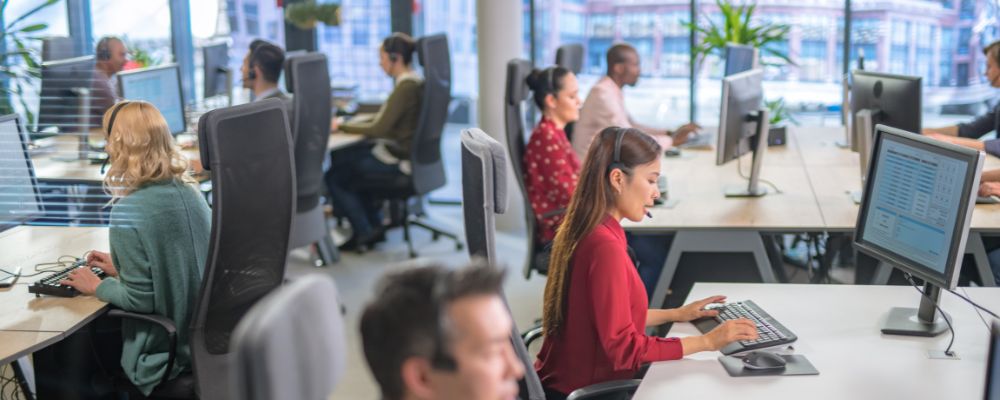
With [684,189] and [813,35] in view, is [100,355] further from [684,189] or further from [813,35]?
[813,35]

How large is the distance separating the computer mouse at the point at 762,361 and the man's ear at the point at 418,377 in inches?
46.3

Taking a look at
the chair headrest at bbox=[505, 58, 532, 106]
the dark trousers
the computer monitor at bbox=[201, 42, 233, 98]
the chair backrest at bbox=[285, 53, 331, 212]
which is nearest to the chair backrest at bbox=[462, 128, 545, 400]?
the chair headrest at bbox=[505, 58, 532, 106]

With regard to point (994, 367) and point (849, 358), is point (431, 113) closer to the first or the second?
point (849, 358)

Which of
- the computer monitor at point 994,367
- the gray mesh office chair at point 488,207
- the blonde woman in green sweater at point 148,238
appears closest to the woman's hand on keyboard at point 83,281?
the blonde woman in green sweater at point 148,238

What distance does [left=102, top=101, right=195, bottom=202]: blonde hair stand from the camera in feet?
9.03

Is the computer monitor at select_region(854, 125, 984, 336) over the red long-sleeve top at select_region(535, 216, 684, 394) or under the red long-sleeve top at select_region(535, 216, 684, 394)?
over

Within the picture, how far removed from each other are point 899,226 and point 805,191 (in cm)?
159

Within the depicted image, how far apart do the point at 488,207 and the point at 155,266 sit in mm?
1056

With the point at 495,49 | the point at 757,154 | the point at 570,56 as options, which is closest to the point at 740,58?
the point at 570,56

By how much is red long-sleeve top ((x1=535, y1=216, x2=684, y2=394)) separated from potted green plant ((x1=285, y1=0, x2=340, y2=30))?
478 centimetres

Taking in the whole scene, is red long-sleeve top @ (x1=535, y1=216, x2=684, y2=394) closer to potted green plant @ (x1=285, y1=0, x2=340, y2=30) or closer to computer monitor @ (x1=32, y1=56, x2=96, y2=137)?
computer monitor @ (x1=32, y1=56, x2=96, y2=137)

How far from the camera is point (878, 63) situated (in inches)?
259

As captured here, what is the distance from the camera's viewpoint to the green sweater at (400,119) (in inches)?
226

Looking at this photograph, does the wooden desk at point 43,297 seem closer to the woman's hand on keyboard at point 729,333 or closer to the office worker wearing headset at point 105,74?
the office worker wearing headset at point 105,74
